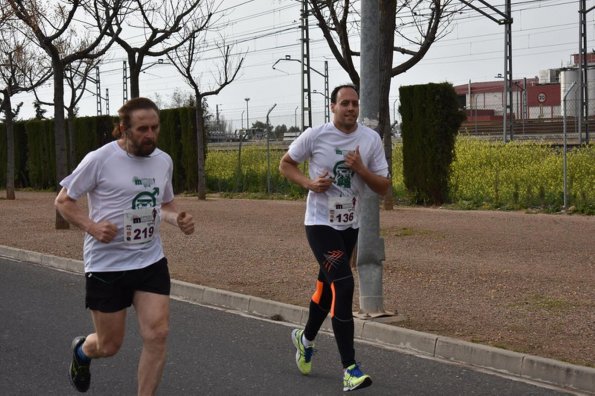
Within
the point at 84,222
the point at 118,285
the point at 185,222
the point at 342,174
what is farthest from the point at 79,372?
the point at 342,174

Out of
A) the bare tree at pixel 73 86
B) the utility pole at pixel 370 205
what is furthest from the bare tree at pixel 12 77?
the utility pole at pixel 370 205

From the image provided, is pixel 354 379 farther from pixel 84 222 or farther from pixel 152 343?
pixel 84 222

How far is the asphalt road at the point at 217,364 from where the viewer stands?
6.71 metres

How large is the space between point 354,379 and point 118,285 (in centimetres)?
175

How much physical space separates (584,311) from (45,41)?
12.5 meters

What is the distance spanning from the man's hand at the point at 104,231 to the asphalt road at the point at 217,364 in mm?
1752

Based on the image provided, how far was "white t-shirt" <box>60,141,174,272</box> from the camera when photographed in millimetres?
5410

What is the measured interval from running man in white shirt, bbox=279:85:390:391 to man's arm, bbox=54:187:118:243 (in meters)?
1.61

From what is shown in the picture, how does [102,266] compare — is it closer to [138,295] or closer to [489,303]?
[138,295]

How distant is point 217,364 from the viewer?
748 centimetres

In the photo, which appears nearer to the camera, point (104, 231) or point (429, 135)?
point (104, 231)

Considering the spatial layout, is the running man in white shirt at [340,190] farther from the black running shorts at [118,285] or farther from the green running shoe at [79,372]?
the green running shoe at [79,372]

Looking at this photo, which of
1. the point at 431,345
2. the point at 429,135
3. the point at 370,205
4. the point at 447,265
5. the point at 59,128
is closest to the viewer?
the point at 431,345

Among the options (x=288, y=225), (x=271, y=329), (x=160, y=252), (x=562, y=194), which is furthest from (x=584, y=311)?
(x=562, y=194)
